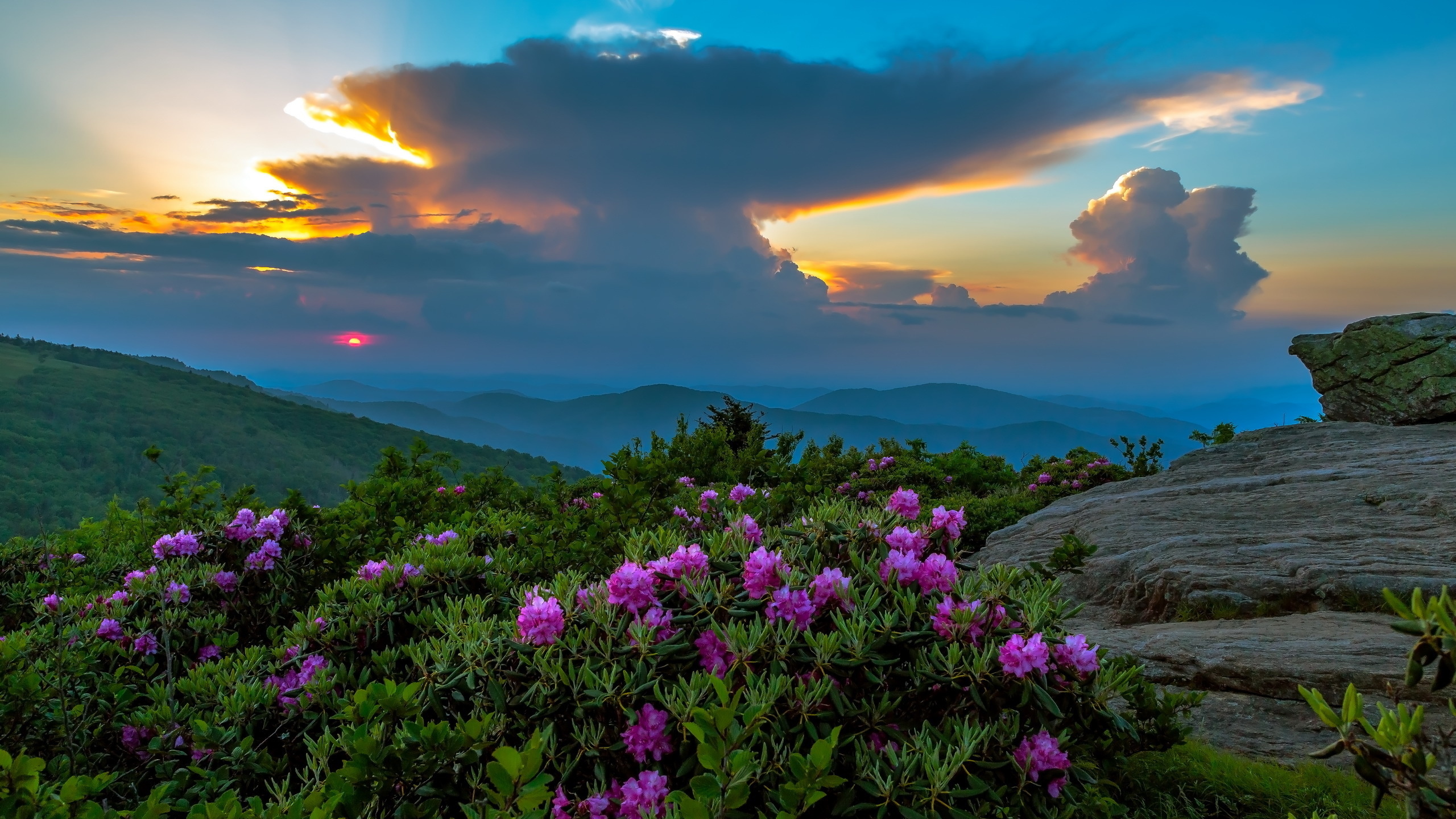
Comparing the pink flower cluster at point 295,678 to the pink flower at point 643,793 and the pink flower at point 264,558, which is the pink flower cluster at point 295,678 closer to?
the pink flower at point 264,558

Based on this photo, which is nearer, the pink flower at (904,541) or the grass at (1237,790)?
the pink flower at (904,541)

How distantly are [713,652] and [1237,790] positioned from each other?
342 centimetres

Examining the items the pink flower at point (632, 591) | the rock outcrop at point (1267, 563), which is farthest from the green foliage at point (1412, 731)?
the rock outcrop at point (1267, 563)

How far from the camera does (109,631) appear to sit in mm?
4438

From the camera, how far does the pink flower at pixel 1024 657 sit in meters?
2.55

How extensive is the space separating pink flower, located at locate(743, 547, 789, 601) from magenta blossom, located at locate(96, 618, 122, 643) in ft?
14.4

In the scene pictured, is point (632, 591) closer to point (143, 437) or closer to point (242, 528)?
point (242, 528)

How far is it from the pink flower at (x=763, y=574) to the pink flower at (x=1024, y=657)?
915mm

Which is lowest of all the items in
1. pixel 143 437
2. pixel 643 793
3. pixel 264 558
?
pixel 143 437

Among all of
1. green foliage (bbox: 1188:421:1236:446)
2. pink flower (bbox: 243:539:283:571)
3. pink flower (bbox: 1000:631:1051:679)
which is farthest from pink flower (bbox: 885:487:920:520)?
green foliage (bbox: 1188:421:1236:446)

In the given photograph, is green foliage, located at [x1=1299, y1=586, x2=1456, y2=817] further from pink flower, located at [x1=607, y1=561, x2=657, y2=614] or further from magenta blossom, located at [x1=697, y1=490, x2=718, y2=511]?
magenta blossom, located at [x1=697, y1=490, x2=718, y2=511]

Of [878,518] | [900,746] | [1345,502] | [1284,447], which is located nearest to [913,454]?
[1284,447]

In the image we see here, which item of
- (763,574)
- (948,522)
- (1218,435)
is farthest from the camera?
(1218,435)

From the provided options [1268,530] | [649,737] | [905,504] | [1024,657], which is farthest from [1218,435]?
[649,737]
